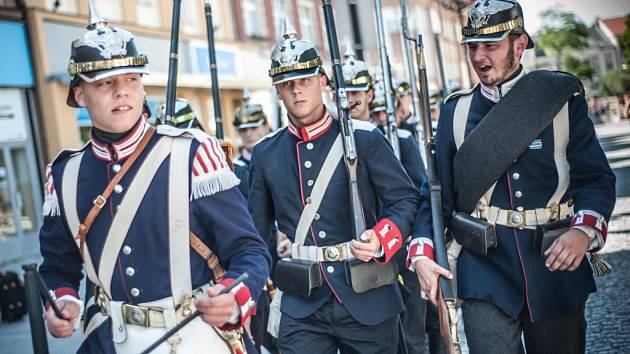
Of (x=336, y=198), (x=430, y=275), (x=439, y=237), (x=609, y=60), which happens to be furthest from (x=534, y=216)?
(x=609, y=60)

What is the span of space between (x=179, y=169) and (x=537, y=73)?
1.76 meters

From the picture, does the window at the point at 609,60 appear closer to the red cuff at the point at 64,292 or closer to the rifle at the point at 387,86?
the rifle at the point at 387,86

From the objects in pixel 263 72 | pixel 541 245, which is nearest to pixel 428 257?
pixel 541 245

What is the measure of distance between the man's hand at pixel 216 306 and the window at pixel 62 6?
55.7ft

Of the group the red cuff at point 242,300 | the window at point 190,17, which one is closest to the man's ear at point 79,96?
the red cuff at point 242,300

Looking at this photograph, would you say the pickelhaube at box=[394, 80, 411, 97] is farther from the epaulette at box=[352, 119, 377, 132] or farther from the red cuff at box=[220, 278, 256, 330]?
the red cuff at box=[220, 278, 256, 330]

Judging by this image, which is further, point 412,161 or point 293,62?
point 412,161

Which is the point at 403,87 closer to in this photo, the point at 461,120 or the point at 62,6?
the point at 461,120

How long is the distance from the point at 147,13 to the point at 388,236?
19218mm

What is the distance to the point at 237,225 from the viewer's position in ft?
11.3

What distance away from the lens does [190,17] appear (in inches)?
984

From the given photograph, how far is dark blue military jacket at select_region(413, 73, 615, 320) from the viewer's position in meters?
4.08

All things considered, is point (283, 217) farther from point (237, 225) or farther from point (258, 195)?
point (237, 225)

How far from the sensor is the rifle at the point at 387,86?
21.2ft
